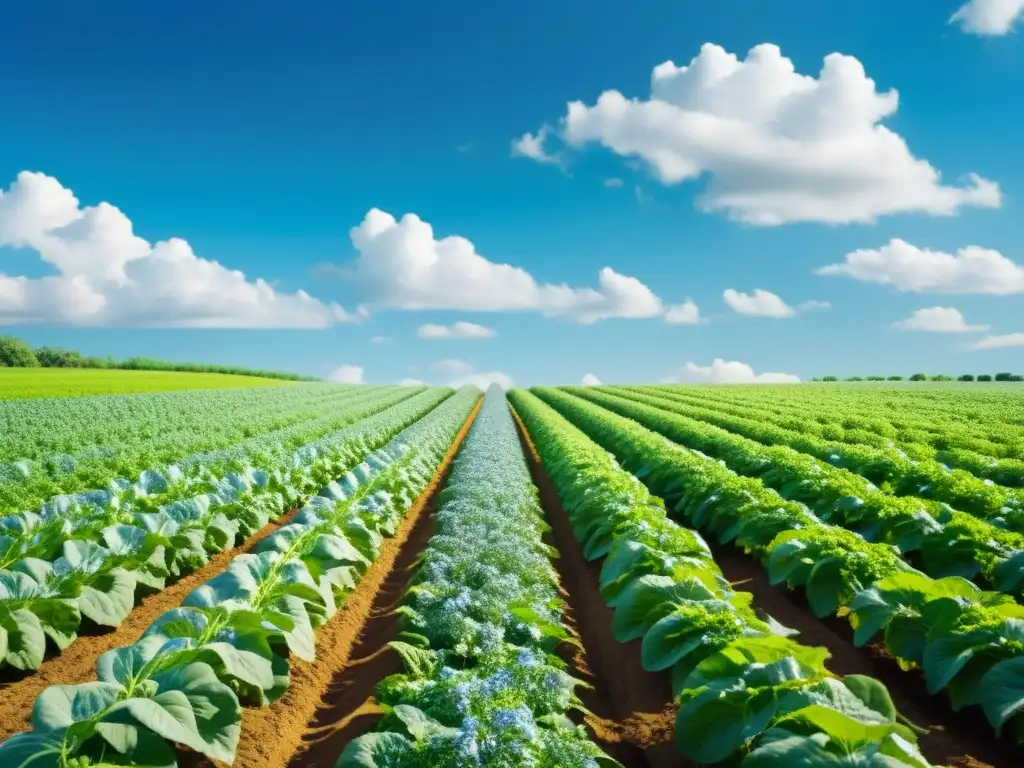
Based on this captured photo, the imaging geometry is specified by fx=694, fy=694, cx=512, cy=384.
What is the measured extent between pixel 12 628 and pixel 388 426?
20.1 m

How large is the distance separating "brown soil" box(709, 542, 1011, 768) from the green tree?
77608 mm

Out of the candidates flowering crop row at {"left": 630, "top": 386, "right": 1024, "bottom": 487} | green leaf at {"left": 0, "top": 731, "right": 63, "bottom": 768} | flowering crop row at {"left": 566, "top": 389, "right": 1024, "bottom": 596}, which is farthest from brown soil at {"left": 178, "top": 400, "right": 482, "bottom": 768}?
flowering crop row at {"left": 630, "top": 386, "right": 1024, "bottom": 487}

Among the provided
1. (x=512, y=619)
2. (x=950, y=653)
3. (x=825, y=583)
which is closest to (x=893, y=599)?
(x=950, y=653)

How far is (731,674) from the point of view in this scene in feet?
15.3

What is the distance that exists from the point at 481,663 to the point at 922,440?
17563 mm

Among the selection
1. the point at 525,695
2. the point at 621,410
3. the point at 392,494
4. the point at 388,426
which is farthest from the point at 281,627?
the point at 621,410

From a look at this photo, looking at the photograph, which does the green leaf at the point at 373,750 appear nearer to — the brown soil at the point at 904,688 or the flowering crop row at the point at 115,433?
the brown soil at the point at 904,688

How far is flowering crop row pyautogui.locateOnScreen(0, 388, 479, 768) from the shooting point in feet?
13.4

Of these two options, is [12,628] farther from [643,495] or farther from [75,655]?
[643,495]

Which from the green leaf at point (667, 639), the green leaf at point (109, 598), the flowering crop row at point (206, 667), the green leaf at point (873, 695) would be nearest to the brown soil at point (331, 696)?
the flowering crop row at point (206, 667)

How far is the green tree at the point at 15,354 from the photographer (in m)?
67.9

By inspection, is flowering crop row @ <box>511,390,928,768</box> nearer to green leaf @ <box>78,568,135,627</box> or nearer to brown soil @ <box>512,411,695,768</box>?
brown soil @ <box>512,411,695,768</box>

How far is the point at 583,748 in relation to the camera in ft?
13.7

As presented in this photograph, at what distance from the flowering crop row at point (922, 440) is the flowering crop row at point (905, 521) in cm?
259
